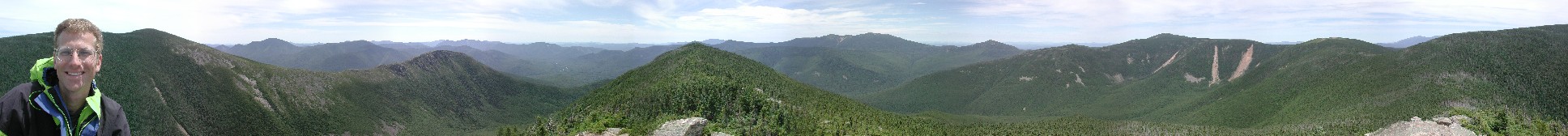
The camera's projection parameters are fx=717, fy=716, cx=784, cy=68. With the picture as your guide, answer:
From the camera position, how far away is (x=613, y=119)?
8244 centimetres

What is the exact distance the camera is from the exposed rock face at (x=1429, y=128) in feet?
426

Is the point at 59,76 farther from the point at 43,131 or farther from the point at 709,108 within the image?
the point at 709,108

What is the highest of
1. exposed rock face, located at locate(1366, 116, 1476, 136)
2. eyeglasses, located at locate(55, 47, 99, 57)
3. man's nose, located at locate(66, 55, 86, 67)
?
eyeglasses, located at locate(55, 47, 99, 57)

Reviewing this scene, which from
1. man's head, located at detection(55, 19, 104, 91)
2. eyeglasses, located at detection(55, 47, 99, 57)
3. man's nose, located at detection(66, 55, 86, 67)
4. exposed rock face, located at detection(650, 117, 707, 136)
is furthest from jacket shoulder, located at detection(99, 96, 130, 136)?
exposed rock face, located at detection(650, 117, 707, 136)

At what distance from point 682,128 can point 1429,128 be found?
495 feet

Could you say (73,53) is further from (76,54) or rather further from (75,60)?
(75,60)

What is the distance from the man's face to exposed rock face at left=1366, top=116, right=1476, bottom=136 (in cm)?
17217

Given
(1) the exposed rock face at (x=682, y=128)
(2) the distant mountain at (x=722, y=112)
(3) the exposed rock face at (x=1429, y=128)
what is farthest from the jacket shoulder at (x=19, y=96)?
(3) the exposed rock face at (x=1429, y=128)

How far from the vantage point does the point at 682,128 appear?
6794 centimetres

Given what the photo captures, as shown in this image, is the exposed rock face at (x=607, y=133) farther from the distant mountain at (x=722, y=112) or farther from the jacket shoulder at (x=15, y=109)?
the jacket shoulder at (x=15, y=109)

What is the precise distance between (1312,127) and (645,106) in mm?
154556

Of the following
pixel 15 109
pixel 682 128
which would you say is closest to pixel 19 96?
pixel 15 109

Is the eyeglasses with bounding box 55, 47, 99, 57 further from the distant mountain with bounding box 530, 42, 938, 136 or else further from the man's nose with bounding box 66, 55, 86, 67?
the distant mountain with bounding box 530, 42, 938, 136

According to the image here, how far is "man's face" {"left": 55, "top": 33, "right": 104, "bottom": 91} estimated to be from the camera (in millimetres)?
7207
